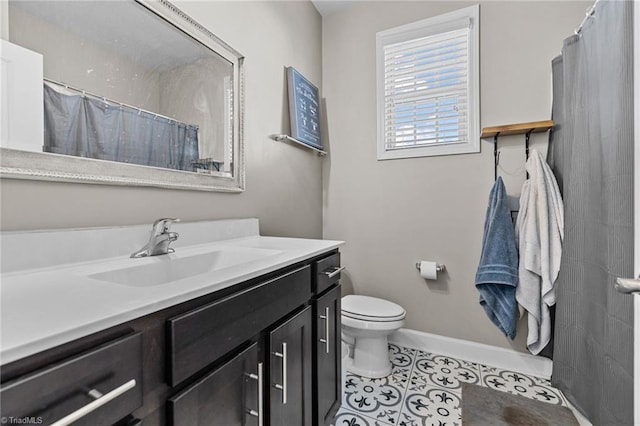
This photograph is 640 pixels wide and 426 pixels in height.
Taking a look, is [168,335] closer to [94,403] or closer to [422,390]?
[94,403]

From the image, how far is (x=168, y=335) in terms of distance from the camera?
566 millimetres

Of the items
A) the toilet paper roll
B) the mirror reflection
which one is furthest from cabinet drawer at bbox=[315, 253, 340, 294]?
the toilet paper roll

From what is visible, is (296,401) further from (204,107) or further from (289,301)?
(204,107)

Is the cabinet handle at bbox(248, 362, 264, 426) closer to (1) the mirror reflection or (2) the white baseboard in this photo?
(1) the mirror reflection

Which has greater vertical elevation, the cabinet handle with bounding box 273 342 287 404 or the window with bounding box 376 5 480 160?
the window with bounding box 376 5 480 160

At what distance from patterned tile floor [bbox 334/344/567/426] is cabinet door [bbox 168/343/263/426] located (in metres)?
0.86

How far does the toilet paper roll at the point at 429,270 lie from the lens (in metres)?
2.04

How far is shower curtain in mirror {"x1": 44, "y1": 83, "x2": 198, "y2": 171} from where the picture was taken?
845mm

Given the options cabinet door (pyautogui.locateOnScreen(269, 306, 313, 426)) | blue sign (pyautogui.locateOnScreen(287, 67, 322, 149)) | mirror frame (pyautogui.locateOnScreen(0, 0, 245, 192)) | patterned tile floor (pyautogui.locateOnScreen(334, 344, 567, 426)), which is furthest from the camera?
blue sign (pyautogui.locateOnScreen(287, 67, 322, 149))

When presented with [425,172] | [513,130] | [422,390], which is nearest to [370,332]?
[422,390]

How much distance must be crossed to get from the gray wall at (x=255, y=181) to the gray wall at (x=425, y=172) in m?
0.24

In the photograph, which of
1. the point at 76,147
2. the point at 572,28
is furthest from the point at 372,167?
the point at 76,147

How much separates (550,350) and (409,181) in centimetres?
137

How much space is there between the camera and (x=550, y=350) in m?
1.78
